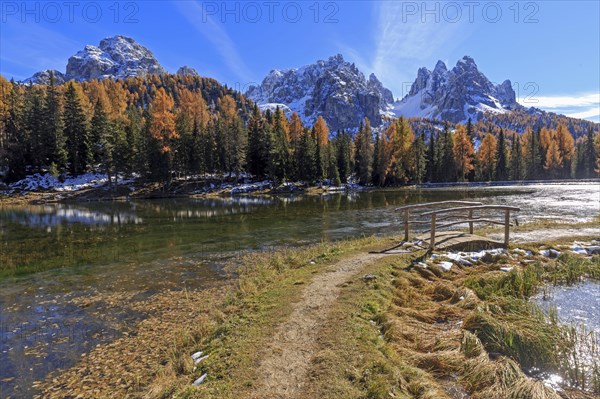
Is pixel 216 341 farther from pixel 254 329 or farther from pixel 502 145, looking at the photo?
pixel 502 145

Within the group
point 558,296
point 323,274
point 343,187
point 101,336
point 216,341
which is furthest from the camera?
point 343,187

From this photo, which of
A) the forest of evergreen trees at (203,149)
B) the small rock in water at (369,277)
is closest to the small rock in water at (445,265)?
the small rock in water at (369,277)

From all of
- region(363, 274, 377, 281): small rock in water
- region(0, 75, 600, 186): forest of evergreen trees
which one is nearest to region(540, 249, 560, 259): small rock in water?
region(363, 274, 377, 281): small rock in water

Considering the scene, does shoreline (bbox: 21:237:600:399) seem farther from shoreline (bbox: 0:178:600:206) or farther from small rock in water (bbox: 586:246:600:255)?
shoreline (bbox: 0:178:600:206)

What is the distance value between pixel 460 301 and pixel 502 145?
11189 cm

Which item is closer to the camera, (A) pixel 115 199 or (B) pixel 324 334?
(B) pixel 324 334

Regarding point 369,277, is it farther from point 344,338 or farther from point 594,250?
point 594,250

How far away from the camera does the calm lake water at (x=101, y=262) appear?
900 cm

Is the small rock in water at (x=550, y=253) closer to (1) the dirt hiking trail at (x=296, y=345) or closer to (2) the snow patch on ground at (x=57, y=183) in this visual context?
(1) the dirt hiking trail at (x=296, y=345)

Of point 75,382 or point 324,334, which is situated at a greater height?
point 324,334

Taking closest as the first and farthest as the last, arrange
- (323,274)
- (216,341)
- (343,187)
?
(216,341) → (323,274) → (343,187)

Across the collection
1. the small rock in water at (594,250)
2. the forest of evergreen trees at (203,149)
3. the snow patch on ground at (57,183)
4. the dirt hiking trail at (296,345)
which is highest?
the forest of evergreen trees at (203,149)

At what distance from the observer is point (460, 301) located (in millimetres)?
9812

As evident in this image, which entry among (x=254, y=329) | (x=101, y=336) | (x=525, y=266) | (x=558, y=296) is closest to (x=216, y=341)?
(x=254, y=329)
